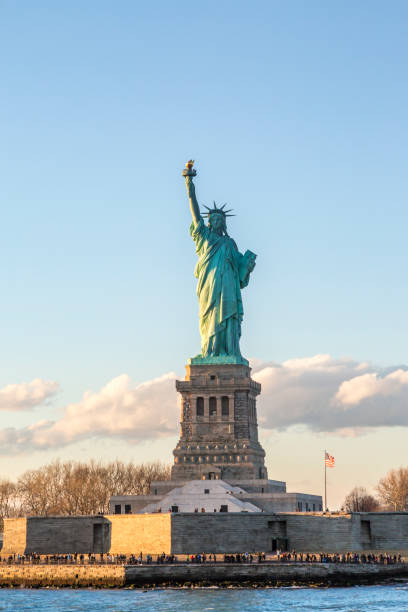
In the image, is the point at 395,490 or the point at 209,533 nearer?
the point at 209,533

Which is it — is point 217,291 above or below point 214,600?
above

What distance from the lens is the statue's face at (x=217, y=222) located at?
3242 inches

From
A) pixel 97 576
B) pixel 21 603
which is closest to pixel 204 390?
pixel 97 576

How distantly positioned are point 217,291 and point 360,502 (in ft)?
150

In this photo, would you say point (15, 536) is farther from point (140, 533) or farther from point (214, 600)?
point (214, 600)

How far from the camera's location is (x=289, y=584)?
188ft

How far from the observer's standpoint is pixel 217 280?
81.3 meters

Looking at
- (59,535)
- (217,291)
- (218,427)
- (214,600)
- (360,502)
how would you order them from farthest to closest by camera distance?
(360,502) → (217,291) → (218,427) → (59,535) → (214,600)

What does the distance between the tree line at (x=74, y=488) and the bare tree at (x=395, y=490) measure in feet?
72.9

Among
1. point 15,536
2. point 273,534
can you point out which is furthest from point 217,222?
point 15,536

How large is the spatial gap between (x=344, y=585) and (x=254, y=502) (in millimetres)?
13233

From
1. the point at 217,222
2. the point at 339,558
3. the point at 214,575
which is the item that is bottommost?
the point at 214,575

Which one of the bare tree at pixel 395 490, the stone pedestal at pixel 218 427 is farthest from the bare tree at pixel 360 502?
the stone pedestal at pixel 218 427

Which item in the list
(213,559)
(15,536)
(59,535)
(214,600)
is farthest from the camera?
(15,536)
